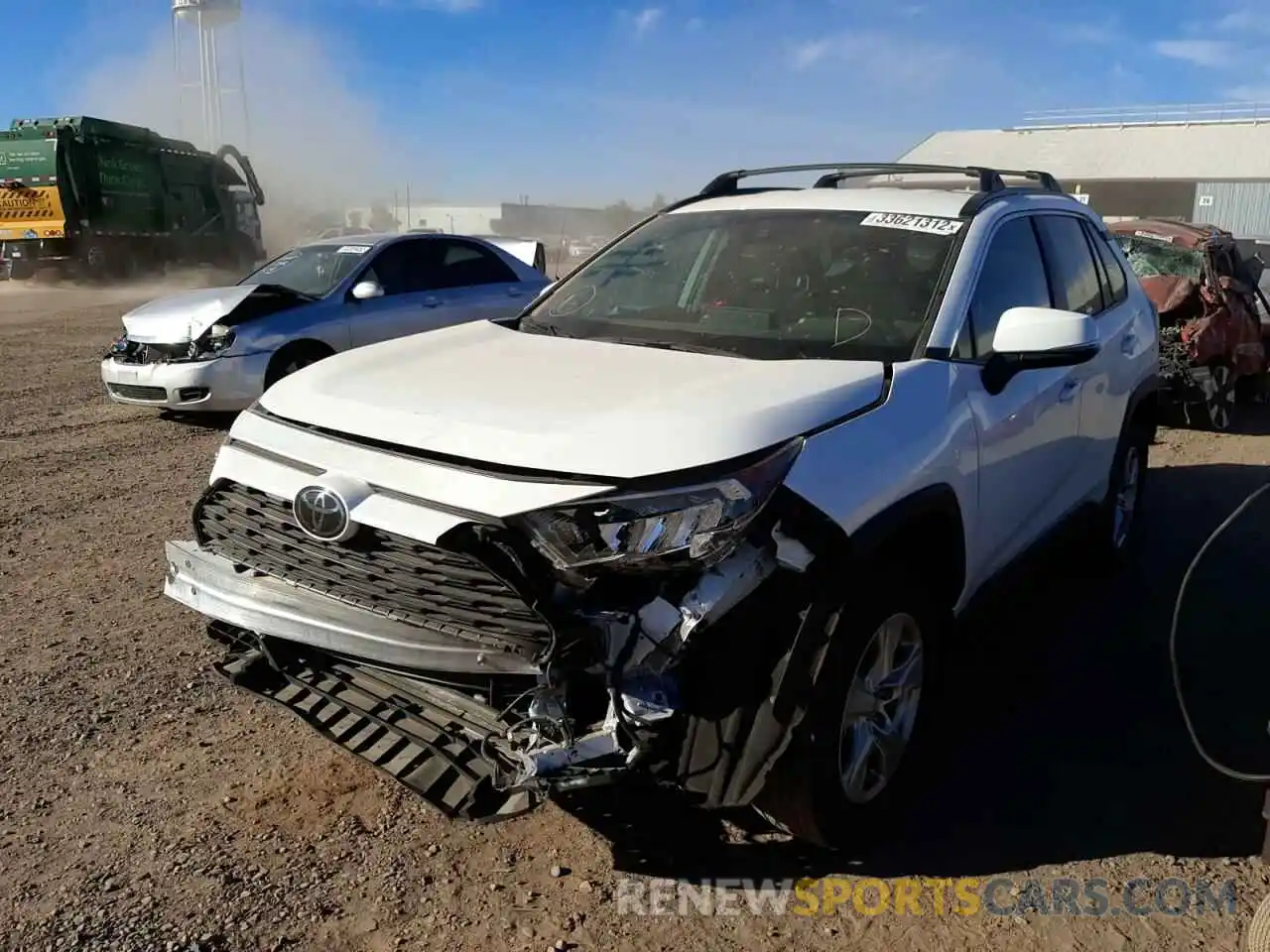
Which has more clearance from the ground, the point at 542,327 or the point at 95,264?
the point at 542,327

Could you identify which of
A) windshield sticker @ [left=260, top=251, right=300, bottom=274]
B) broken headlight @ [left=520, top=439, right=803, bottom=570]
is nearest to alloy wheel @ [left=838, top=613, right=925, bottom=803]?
broken headlight @ [left=520, top=439, right=803, bottom=570]

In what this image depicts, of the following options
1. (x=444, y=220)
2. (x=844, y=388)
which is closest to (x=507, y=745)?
(x=844, y=388)

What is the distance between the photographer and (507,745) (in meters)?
2.38

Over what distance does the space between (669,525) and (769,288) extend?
1.59m

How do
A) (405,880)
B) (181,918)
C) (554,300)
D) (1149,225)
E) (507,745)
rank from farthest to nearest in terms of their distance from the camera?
A: (1149,225) < (554,300) < (405,880) < (181,918) < (507,745)

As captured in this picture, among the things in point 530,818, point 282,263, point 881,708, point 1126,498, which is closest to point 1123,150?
point 282,263

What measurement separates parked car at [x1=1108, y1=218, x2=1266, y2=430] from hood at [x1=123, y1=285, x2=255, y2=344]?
7386 millimetres

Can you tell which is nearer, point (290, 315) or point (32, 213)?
point (290, 315)

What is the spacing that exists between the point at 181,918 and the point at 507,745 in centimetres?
102

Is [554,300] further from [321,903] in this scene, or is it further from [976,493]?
[321,903]

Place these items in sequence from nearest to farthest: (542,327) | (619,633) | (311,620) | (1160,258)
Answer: (619,633) < (311,620) < (542,327) < (1160,258)

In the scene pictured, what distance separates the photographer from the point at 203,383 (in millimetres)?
7805

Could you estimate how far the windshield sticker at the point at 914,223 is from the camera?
3537 mm

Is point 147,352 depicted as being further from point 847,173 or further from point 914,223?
point 914,223
